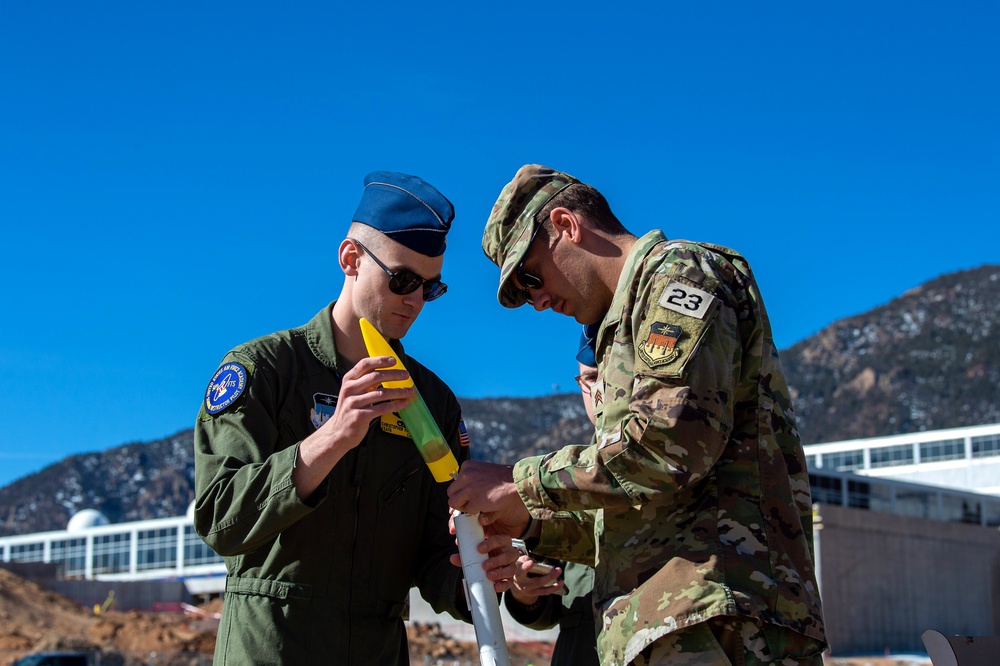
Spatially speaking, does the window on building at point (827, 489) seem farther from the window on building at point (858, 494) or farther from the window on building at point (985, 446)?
the window on building at point (985, 446)

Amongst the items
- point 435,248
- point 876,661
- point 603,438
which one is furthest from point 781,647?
point 876,661

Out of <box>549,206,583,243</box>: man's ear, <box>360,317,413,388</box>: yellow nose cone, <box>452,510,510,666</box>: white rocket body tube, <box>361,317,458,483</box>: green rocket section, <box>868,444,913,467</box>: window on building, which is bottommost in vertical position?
<box>452,510,510,666</box>: white rocket body tube

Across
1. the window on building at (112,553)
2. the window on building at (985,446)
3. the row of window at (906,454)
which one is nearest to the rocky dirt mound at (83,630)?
the window on building at (112,553)

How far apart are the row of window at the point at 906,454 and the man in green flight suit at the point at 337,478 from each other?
69032mm

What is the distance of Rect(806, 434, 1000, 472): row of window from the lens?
7212 cm

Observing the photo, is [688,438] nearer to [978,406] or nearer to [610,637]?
[610,637]

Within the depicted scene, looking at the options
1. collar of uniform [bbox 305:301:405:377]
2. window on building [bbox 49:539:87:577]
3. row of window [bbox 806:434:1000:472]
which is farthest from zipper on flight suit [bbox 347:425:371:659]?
window on building [bbox 49:539:87:577]

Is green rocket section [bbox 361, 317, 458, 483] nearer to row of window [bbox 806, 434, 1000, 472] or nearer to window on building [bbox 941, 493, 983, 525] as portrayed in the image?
window on building [bbox 941, 493, 983, 525]

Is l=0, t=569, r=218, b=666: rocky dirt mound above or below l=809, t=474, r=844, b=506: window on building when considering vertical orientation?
below

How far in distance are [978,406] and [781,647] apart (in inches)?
8039

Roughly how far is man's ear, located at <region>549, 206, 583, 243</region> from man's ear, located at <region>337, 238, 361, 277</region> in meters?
1.14

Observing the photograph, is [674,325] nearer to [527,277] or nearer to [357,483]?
[527,277]

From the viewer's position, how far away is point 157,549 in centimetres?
8788

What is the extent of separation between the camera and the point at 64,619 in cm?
4319
